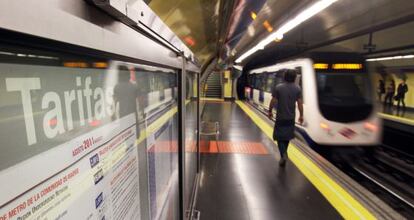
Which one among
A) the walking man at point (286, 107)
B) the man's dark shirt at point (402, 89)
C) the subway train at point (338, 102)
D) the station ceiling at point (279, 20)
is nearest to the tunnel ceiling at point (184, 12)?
the station ceiling at point (279, 20)

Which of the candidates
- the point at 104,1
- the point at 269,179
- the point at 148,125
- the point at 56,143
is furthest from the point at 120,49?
the point at 269,179

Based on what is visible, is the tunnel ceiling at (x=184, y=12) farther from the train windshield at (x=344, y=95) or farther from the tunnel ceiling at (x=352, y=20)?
the train windshield at (x=344, y=95)

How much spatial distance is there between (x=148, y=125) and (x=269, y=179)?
3059 mm

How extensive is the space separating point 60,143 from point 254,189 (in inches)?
129

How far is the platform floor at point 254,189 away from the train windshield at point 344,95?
4.65 feet

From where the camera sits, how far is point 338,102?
17.5 ft

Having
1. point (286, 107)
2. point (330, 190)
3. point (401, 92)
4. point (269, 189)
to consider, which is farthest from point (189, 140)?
point (401, 92)

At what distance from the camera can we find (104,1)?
466mm

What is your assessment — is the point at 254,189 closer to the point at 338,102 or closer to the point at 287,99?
the point at 287,99

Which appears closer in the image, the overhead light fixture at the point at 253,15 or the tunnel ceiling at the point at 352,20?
the overhead light fixture at the point at 253,15

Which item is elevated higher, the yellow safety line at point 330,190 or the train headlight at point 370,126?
the train headlight at point 370,126

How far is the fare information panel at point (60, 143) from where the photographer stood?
381 mm

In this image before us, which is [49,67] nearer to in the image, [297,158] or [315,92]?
[297,158]

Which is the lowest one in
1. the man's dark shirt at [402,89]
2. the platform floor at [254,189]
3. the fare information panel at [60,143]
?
the platform floor at [254,189]
